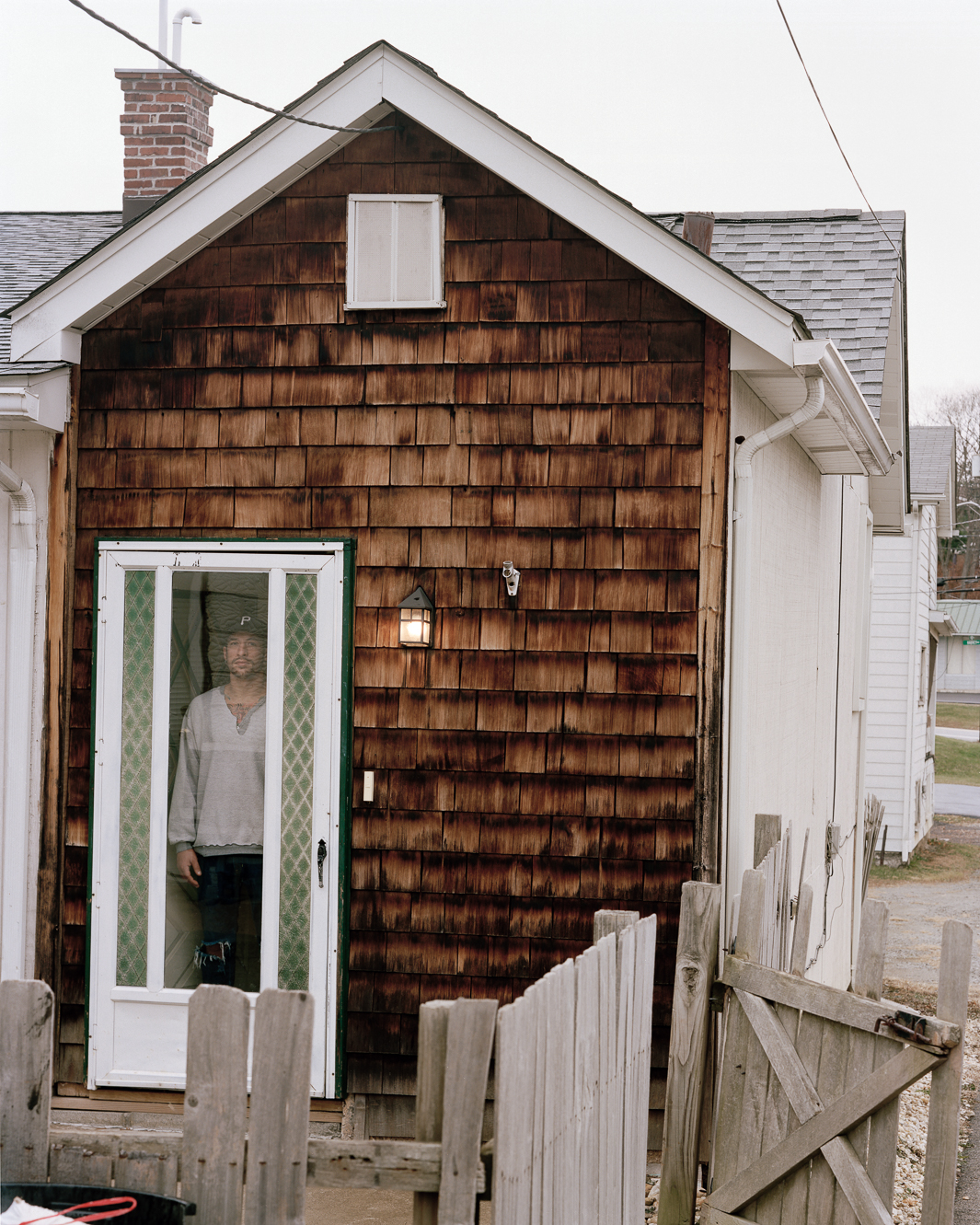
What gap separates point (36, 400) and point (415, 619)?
1924 millimetres

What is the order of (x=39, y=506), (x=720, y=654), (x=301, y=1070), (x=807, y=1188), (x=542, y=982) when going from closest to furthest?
(x=301, y=1070)
(x=542, y=982)
(x=807, y=1188)
(x=720, y=654)
(x=39, y=506)

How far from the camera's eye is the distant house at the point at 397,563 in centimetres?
541

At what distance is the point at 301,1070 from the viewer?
2.67 metres

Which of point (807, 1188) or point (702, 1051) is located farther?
point (702, 1051)

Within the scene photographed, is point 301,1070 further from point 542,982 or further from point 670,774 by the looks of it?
point 670,774

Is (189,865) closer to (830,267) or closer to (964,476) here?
(830,267)

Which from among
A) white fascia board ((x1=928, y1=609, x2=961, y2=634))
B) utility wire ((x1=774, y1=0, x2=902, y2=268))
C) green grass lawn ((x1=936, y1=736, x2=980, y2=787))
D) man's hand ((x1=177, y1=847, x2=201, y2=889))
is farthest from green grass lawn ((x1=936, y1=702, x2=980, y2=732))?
man's hand ((x1=177, y1=847, x2=201, y2=889))

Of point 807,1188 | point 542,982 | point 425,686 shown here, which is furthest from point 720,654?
point 542,982

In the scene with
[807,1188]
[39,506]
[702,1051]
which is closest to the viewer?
[807,1188]

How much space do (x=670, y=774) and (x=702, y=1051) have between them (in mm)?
1186

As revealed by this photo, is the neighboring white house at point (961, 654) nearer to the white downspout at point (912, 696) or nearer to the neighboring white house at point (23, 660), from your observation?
the white downspout at point (912, 696)

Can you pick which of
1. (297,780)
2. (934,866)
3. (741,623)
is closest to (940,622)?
(934,866)

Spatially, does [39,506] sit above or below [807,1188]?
above

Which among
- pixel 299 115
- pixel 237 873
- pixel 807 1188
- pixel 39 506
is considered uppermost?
pixel 299 115
